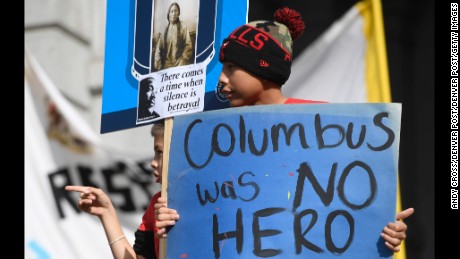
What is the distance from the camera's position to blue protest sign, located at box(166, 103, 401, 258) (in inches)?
153

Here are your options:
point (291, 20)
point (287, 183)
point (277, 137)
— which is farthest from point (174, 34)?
point (287, 183)

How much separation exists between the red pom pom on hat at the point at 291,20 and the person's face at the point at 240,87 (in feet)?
0.91

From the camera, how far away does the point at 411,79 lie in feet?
28.1

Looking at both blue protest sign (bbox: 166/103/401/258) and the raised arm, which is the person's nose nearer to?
blue protest sign (bbox: 166/103/401/258)

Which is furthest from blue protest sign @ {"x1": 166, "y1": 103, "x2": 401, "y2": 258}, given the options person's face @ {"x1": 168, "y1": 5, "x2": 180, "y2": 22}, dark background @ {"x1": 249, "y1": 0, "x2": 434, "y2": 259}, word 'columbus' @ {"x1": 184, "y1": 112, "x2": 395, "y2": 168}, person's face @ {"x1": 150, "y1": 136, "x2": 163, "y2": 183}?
dark background @ {"x1": 249, "y1": 0, "x2": 434, "y2": 259}

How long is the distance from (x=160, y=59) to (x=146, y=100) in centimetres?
15

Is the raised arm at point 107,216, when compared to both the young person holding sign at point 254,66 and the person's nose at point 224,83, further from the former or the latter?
the person's nose at point 224,83

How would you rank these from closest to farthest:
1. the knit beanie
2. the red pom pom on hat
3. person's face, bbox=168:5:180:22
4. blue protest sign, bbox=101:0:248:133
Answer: the knit beanie, the red pom pom on hat, blue protest sign, bbox=101:0:248:133, person's face, bbox=168:5:180:22

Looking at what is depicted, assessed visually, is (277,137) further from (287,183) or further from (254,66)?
(254,66)

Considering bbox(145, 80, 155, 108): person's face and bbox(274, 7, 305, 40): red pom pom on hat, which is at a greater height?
bbox(274, 7, 305, 40): red pom pom on hat

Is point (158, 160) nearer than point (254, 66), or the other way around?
point (254, 66)

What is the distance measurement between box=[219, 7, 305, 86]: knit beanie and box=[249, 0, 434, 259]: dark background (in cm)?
409

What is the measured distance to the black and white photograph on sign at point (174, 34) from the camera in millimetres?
4613
